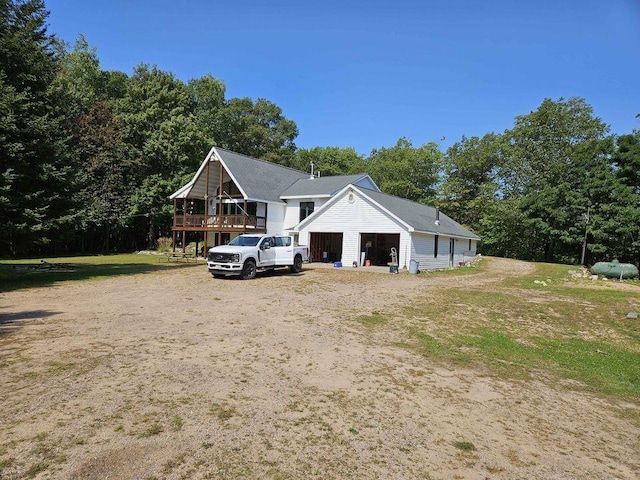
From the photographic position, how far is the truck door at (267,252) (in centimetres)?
1817

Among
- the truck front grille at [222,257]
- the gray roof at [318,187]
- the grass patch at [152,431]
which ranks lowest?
the grass patch at [152,431]

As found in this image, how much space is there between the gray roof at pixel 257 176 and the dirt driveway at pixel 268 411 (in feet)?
70.0

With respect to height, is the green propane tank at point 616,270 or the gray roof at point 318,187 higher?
the gray roof at point 318,187

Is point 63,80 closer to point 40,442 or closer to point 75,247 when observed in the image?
point 75,247

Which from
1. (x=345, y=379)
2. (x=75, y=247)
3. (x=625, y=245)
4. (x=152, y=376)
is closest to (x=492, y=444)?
(x=345, y=379)

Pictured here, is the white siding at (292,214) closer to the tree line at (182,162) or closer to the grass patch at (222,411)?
the tree line at (182,162)

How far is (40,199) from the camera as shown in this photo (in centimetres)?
1530

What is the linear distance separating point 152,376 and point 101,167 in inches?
1527

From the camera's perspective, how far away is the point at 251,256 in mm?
17484

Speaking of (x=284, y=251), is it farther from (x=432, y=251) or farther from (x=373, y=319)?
(x=432, y=251)

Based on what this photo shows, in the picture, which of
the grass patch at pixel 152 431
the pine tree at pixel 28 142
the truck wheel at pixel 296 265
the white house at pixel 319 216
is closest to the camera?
the grass patch at pixel 152 431

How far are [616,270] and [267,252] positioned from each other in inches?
834

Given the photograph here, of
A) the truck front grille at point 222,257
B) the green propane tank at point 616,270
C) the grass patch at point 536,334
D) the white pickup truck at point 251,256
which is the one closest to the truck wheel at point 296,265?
the white pickup truck at point 251,256

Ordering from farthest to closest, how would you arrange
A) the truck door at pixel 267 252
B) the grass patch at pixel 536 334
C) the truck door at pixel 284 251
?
the truck door at pixel 284 251 < the truck door at pixel 267 252 < the grass patch at pixel 536 334
